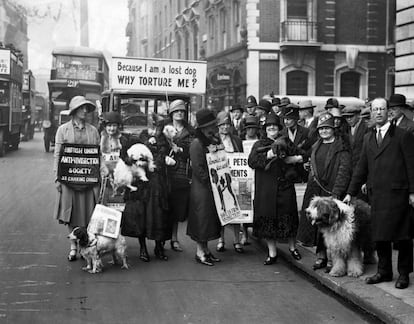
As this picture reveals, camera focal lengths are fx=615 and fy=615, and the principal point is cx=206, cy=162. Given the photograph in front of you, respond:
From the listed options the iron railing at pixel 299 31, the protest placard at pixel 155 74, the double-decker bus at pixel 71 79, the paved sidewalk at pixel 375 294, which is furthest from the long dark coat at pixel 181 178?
the iron railing at pixel 299 31

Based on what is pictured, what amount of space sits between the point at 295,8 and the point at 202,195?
21.8 metres

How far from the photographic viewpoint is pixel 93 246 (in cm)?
698

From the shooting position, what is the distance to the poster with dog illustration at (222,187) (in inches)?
304

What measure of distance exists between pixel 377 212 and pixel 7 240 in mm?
5256

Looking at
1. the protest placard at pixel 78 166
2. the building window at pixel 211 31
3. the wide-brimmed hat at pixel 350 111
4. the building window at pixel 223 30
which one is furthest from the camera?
the building window at pixel 211 31

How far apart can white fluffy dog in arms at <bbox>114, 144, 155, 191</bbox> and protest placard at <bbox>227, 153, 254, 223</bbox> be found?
1.49 metres

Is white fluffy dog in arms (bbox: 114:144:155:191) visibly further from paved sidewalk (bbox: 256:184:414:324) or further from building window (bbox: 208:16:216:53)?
building window (bbox: 208:16:216:53)

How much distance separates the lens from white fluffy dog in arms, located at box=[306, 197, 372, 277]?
A: 251 inches

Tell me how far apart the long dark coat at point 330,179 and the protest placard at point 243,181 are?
1.45 metres

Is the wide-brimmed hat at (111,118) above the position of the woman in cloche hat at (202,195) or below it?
above

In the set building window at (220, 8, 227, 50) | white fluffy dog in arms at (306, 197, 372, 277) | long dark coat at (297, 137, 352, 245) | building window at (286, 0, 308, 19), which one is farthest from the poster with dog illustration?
building window at (220, 8, 227, 50)

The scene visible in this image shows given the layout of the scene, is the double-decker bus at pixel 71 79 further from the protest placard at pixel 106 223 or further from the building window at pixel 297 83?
the protest placard at pixel 106 223

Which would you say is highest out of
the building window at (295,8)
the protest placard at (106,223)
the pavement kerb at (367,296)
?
the building window at (295,8)

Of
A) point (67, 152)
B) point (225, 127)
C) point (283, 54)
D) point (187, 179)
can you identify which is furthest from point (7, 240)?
point (283, 54)
